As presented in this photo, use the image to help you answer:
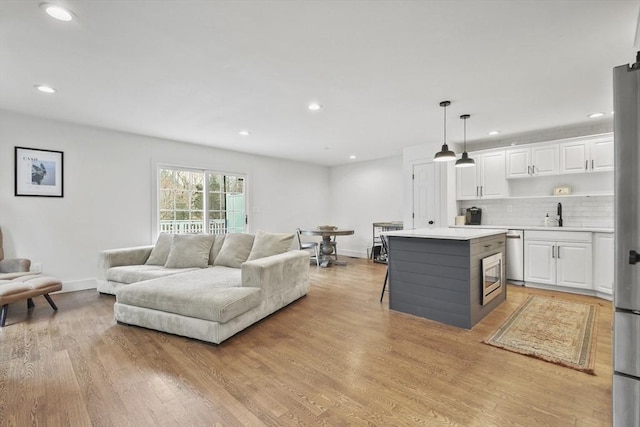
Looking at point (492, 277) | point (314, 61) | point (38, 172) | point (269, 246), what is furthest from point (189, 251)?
point (492, 277)

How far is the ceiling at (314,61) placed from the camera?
76.1 inches

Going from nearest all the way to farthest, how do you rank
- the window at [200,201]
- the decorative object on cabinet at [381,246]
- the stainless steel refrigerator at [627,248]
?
the stainless steel refrigerator at [627,248] → the window at [200,201] → the decorative object on cabinet at [381,246]

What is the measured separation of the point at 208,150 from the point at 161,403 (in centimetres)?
482

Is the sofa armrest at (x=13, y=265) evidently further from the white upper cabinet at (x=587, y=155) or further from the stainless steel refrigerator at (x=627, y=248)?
the white upper cabinet at (x=587, y=155)

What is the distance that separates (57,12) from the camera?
6.20 ft

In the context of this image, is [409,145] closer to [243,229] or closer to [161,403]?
[243,229]

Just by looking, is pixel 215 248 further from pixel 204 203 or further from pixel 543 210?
pixel 543 210

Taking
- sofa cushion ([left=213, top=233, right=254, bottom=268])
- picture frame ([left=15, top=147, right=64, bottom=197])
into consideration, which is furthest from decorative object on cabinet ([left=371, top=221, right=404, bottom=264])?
picture frame ([left=15, top=147, right=64, bottom=197])

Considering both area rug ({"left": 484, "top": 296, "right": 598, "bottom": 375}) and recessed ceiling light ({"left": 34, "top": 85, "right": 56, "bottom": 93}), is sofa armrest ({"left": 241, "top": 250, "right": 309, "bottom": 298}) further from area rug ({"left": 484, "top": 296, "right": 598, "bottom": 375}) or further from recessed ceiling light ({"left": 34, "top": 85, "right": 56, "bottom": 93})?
recessed ceiling light ({"left": 34, "top": 85, "right": 56, "bottom": 93})

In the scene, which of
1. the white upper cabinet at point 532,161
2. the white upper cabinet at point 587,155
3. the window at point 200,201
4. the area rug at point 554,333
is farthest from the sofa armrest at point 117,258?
the white upper cabinet at point 587,155

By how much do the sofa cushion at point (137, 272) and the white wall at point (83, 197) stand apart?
0.82 meters

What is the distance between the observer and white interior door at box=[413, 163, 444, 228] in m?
5.52

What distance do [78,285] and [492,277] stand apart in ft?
18.4

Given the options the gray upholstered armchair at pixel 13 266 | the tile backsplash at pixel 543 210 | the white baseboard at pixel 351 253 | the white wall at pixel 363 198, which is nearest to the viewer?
the gray upholstered armchair at pixel 13 266
